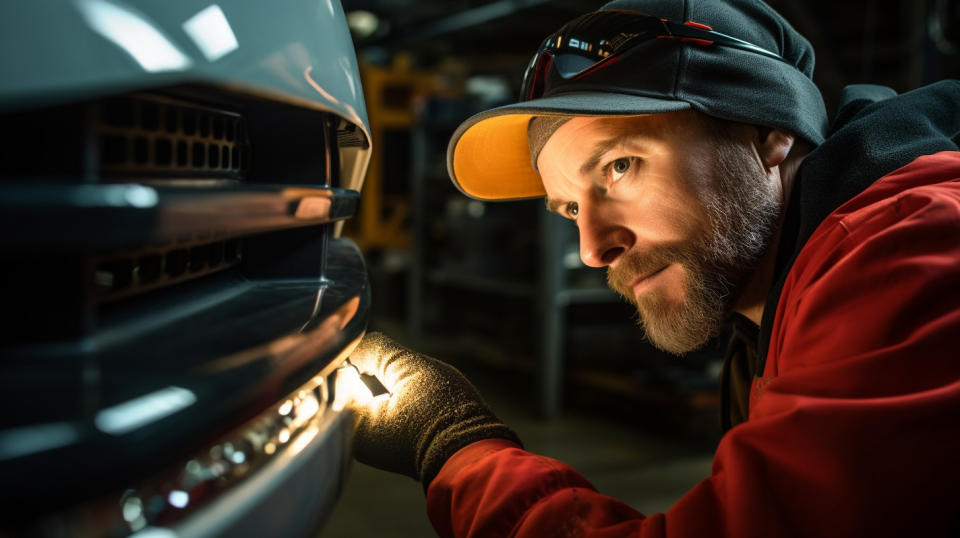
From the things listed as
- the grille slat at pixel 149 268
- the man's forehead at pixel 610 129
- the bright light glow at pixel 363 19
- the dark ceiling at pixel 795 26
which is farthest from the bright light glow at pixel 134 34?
the bright light glow at pixel 363 19

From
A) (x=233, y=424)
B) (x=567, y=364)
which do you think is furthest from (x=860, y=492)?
(x=567, y=364)

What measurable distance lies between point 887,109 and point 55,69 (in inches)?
37.3

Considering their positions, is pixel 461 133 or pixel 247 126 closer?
pixel 247 126

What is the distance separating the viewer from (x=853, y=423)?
584 mm

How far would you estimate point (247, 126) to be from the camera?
0.64 m

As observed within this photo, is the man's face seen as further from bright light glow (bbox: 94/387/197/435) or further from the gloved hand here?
bright light glow (bbox: 94/387/197/435)

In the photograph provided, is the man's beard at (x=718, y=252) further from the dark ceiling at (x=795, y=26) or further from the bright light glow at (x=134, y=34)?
the dark ceiling at (x=795, y=26)

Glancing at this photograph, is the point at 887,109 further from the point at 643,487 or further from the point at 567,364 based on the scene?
the point at 567,364

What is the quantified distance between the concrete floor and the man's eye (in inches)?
55.7

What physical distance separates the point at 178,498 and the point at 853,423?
0.53 metres

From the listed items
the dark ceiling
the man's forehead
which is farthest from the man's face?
the dark ceiling

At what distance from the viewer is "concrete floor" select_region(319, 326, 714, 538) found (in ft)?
6.91

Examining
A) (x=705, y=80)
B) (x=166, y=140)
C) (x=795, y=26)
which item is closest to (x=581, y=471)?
(x=705, y=80)

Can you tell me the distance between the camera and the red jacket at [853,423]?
583 millimetres
